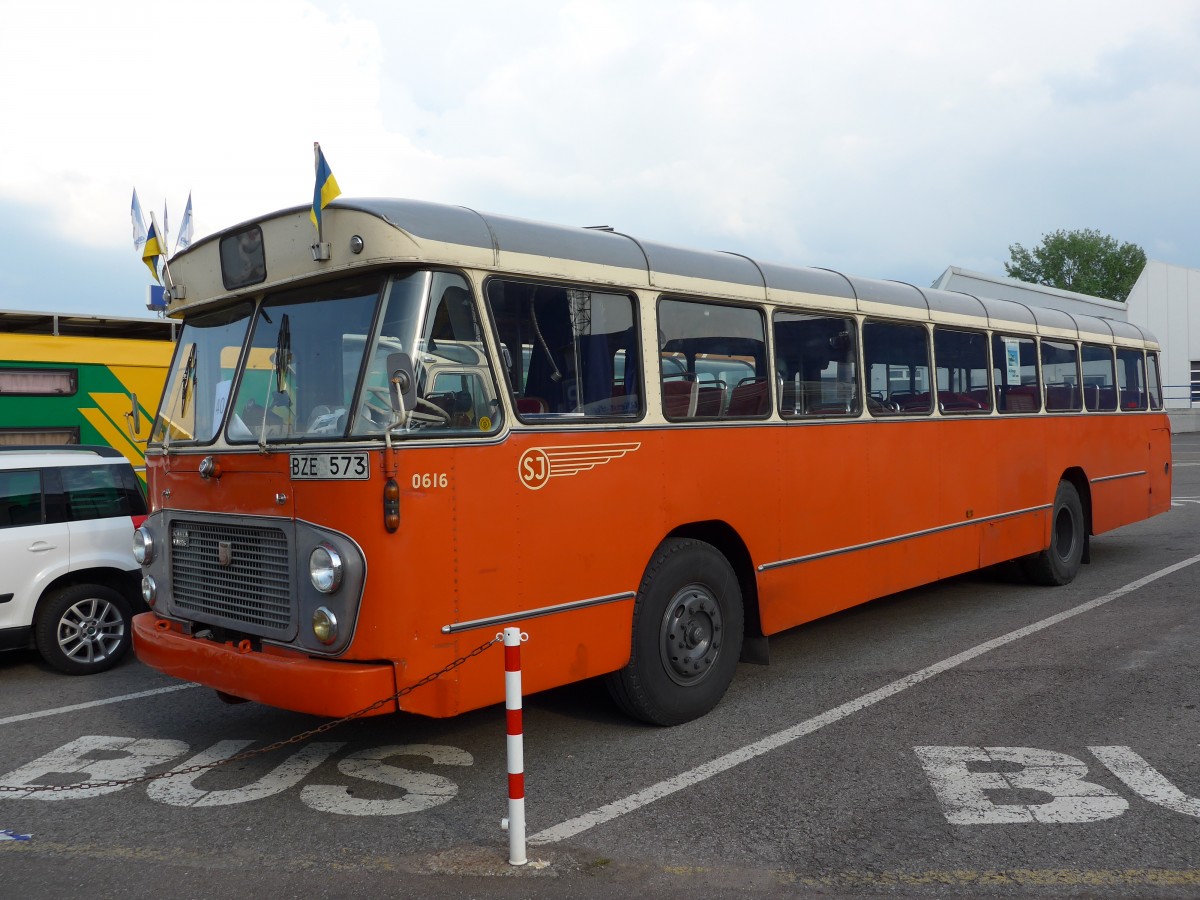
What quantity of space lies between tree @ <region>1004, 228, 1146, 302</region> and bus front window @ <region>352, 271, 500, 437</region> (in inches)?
3616

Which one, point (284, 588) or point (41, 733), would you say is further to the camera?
point (41, 733)

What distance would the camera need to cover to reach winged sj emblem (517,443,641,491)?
5207mm

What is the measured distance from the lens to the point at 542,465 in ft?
17.3

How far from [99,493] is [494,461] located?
5017 millimetres

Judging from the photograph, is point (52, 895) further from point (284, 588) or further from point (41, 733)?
point (41, 733)

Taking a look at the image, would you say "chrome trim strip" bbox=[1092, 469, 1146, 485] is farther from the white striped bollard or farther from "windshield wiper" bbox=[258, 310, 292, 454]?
"windshield wiper" bbox=[258, 310, 292, 454]

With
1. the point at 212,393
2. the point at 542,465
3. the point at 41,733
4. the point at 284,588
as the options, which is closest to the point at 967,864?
the point at 542,465

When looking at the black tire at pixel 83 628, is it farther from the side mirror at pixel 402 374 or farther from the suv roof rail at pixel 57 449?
the side mirror at pixel 402 374

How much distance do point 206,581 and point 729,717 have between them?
3.13 metres

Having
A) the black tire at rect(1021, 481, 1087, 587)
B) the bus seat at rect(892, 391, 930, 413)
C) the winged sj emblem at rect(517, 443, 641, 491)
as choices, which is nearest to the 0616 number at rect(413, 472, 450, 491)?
the winged sj emblem at rect(517, 443, 641, 491)

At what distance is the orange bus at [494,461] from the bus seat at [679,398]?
2 centimetres

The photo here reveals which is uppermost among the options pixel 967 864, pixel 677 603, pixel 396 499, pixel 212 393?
pixel 212 393

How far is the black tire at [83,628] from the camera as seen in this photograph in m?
7.90

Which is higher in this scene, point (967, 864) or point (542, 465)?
point (542, 465)
